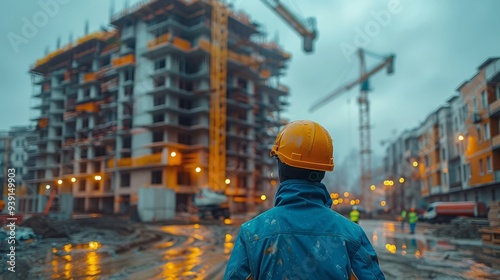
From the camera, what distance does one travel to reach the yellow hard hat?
2.07 m

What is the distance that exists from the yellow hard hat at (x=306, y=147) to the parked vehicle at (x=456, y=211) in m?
37.7

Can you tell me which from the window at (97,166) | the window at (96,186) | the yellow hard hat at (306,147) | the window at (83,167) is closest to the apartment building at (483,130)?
the yellow hard hat at (306,147)

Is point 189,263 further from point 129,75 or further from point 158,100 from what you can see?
point 129,75

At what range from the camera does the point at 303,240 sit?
6.16 ft

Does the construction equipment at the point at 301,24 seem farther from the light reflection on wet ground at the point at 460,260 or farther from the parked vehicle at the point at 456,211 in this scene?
the light reflection on wet ground at the point at 460,260

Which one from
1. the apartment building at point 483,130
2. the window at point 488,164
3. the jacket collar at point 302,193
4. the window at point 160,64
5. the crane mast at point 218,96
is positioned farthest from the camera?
the window at point 160,64

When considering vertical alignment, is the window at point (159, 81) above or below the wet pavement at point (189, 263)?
above

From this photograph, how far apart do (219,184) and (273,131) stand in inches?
739

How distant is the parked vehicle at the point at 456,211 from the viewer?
34531 millimetres

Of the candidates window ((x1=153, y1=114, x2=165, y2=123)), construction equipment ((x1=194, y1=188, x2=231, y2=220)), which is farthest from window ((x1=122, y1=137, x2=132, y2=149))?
construction equipment ((x1=194, y1=188, x2=231, y2=220))

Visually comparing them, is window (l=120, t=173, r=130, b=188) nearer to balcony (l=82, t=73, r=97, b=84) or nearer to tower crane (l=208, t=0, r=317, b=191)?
tower crane (l=208, t=0, r=317, b=191)

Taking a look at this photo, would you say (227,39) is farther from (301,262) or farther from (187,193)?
(301,262)

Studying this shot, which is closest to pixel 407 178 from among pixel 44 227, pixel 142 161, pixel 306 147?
pixel 142 161

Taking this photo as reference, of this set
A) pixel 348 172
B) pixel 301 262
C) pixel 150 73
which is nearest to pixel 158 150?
pixel 150 73
